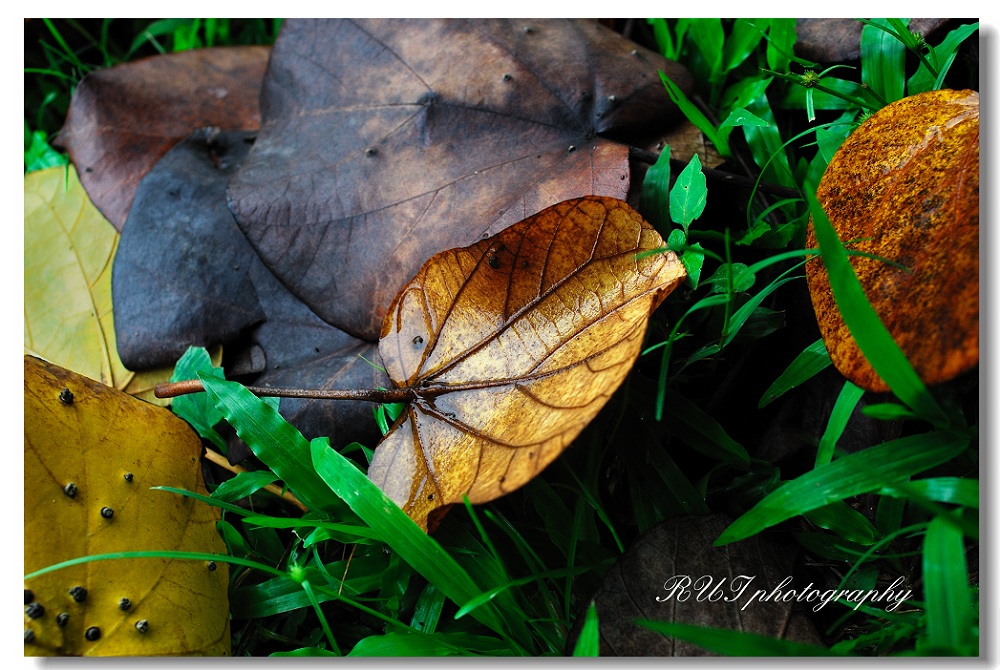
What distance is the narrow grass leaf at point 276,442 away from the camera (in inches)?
41.6

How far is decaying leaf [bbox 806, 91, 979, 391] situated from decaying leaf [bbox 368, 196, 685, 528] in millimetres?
238

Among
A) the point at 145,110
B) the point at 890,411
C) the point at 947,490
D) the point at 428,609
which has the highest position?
the point at 145,110

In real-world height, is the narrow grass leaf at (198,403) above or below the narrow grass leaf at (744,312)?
below

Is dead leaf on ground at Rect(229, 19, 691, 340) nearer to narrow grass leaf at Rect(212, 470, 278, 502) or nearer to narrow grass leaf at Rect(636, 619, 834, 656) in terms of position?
narrow grass leaf at Rect(212, 470, 278, 502)

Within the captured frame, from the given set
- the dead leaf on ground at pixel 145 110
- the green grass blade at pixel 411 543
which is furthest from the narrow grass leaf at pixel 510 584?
the dead leaf on ground at pixel 145 110

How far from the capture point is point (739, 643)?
0.83 metres

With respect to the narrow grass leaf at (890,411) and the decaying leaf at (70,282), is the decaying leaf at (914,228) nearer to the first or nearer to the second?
the narrow grass leaf at (890,411)

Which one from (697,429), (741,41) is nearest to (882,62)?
(741,41)

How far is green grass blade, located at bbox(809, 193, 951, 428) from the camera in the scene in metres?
0.82

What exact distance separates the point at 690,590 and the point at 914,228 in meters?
0.53

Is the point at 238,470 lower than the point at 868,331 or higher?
lower

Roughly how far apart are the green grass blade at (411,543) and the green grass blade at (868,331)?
22.5 inches

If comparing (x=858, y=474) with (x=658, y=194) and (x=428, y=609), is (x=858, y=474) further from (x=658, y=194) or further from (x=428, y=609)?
(x=428, y=609)
